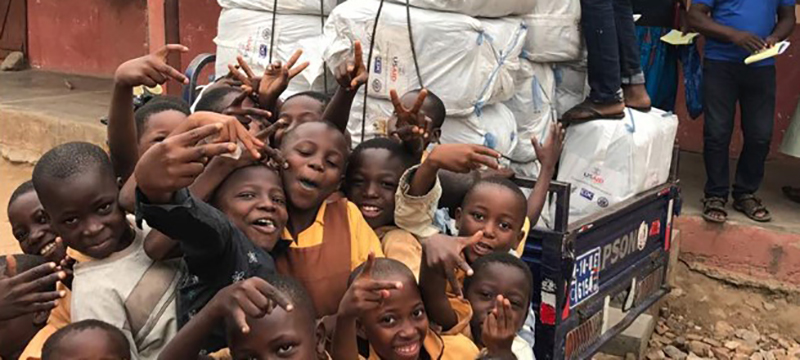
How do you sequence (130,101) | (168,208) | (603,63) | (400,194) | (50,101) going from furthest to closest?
(50,101) → (603,63) → (400,194) → (130,101) → (168,208)

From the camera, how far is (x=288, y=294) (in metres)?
1.78

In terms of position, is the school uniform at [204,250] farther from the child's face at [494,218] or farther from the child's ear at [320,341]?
the child's face at [494,218]

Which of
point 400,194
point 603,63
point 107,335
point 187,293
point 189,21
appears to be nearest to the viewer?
point 107,335

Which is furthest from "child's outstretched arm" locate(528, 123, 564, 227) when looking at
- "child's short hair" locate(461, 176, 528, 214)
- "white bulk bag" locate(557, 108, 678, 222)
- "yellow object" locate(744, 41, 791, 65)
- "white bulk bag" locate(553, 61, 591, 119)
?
"yellow object" locate(744, 41, 791, 65)

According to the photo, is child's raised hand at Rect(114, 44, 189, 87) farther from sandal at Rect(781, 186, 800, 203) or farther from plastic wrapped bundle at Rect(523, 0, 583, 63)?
sandal at Rect(781, 186, 800, 203)

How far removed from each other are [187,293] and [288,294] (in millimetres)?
317

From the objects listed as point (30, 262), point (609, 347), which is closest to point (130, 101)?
point (30, 262)

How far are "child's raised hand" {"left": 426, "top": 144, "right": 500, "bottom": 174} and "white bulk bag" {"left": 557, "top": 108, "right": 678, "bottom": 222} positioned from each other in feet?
4.91

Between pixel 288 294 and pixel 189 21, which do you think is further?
pixel 189 21

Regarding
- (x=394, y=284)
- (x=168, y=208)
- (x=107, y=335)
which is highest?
(x=168, y=208)

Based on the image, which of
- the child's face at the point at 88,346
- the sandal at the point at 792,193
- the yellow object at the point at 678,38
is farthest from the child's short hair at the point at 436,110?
the sandal at the point at 792,193

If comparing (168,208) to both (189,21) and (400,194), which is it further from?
(189,21)

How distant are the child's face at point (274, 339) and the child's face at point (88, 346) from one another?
25cm

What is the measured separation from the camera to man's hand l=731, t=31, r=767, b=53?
14.5 ft
